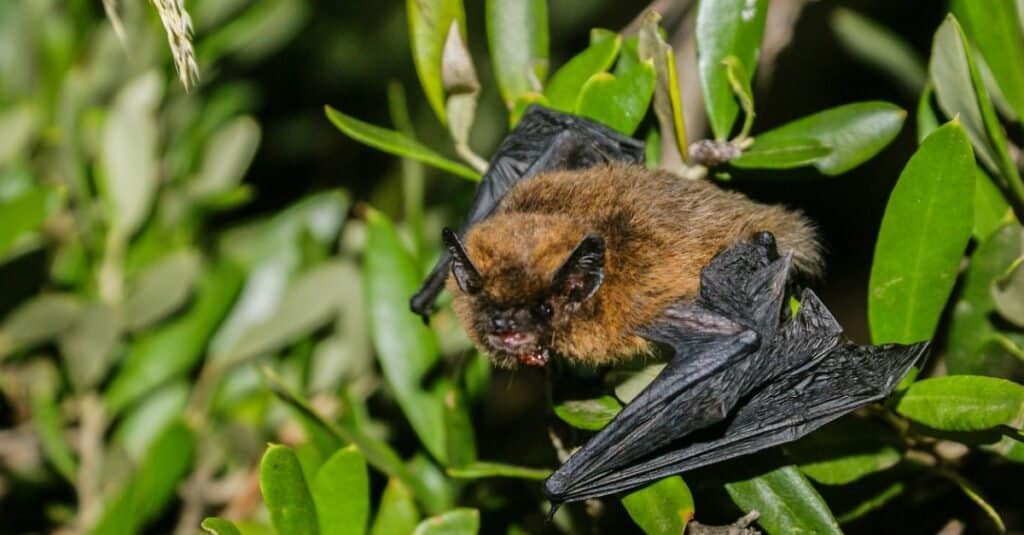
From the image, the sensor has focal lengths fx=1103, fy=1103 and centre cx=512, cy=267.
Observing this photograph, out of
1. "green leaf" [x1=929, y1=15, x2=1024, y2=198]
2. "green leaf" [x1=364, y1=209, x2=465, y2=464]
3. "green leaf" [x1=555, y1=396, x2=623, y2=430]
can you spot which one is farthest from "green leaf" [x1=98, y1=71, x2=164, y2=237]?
"green leaf" [x1=929, y1=15, x2=1024, y2=198]

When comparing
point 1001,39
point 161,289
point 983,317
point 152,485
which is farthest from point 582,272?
point 161,289

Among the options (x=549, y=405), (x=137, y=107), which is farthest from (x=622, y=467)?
(x=137, y=107)

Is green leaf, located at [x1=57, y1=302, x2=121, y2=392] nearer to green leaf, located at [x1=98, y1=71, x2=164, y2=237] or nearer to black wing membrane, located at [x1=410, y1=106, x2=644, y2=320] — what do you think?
green leaf, located at [x1=98, y1=71, x2=164, y2=237]

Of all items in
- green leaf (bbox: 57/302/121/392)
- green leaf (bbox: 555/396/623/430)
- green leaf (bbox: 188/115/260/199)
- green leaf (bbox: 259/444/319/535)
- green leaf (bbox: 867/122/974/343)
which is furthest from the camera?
green leaf (bbox: 188/115/260/199)

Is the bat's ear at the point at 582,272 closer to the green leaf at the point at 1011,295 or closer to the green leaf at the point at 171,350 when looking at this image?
the green leaf at the point at 1011,295

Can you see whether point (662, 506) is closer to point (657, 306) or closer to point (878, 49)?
point (657, 306)

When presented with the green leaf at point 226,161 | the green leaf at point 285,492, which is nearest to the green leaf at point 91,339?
the green leaf at point 226,161

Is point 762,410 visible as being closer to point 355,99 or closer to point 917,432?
point 917,432
